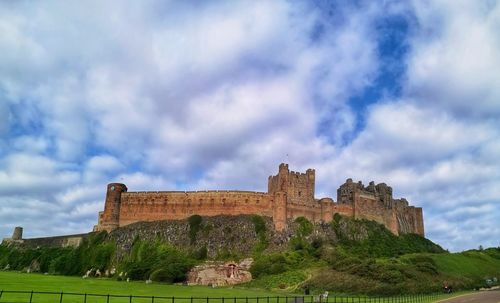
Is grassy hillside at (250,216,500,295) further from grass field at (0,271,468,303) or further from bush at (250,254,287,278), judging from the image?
grass field at (0,271,468,303)

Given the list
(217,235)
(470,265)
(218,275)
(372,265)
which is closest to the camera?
(372,265)

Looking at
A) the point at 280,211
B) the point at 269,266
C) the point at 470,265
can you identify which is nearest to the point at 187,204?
the point at 280,211

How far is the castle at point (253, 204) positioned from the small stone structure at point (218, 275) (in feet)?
62.7

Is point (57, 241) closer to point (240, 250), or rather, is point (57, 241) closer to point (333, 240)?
→ point (240, 250)

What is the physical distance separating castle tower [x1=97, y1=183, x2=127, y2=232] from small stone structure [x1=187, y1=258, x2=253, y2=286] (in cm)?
3261

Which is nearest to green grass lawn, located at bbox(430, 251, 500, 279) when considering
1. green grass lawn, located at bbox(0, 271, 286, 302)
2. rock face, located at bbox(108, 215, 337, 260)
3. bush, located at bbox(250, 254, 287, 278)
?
rock face, located at bbox(108, 215, 337, 260)

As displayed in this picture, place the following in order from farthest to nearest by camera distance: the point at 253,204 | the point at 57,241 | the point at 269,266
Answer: the point at 57,241
the point at 253,204
the point at 269,266

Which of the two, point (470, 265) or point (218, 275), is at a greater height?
point (470, 265)

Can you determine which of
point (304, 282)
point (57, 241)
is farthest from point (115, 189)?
point (304, 282)

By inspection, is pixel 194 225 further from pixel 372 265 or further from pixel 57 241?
pixel 372 265

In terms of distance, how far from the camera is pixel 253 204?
310ft

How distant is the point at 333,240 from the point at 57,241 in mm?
64252

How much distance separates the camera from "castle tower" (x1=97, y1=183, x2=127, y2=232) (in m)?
98.4

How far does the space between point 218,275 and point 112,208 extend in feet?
126
